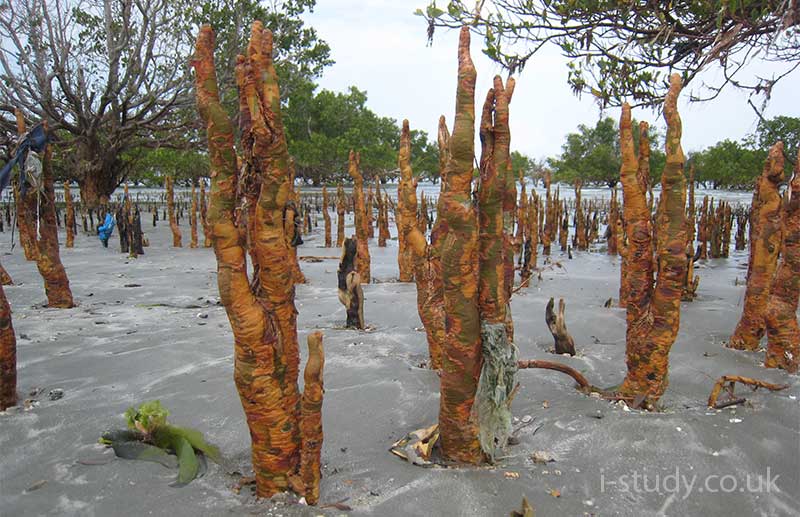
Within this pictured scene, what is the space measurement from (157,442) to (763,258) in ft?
15.5

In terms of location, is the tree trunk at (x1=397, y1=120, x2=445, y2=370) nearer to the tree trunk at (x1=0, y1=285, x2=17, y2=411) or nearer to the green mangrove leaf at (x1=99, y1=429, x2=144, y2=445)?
the green mangrove leaf at (x1=99, y1=429, x2=144, y2=445)

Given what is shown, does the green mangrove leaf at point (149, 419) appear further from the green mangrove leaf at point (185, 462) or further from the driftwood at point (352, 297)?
the driftwood at point (352, 297)

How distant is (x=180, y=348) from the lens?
4.45 meters

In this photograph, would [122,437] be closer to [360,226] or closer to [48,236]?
[48,236]

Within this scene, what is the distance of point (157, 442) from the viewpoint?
106 inches

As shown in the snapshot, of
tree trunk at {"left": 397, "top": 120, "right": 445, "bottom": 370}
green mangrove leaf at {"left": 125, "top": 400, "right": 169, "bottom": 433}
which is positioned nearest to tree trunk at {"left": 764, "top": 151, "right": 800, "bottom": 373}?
tree trunk at {"left": 397, "top": 120, "right": 445, "bottom": 370}

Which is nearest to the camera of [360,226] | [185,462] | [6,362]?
[185,462]

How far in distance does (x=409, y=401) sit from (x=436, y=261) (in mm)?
946

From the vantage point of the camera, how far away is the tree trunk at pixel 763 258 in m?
4.28

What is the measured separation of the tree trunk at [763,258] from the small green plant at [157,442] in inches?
172

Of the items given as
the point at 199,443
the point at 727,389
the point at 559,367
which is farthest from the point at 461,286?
the point at 727,389

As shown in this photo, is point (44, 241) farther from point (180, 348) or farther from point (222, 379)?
point (222, 379)

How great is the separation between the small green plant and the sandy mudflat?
0.06m

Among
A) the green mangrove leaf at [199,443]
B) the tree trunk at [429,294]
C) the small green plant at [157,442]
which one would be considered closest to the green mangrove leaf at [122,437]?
the small green plant at [157,442]
